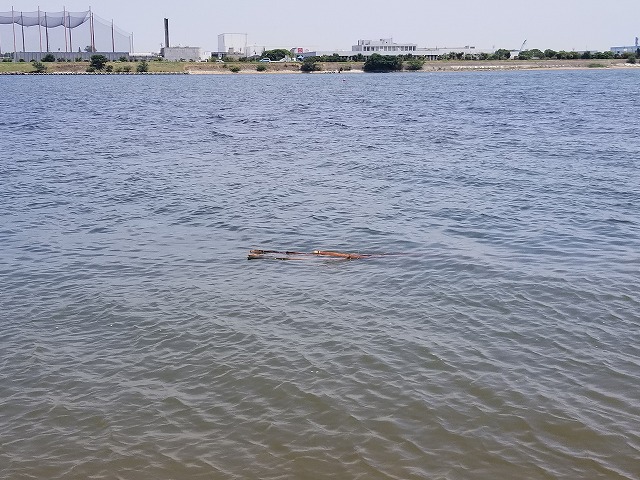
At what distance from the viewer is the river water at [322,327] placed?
7.69m

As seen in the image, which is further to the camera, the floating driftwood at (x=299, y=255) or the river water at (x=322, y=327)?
the floating driftwood at (x=299, y=255)

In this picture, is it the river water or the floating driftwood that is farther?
the floating driftwood

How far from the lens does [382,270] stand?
13914 millimetres

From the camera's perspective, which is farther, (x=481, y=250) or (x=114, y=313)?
(x=481, y=250)

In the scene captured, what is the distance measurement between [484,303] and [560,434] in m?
4.16

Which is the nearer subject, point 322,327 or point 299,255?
point 322,327

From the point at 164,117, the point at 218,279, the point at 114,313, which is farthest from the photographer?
the point at 164,117

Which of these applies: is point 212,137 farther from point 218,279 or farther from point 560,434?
point 560,434

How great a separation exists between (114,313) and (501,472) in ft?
22.7

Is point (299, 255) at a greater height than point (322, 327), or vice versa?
point (299, 255)

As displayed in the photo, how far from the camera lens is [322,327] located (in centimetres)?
1094

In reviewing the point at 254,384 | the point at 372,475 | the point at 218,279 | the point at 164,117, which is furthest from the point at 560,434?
the point at 164,117

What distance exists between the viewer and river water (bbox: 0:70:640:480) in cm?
769

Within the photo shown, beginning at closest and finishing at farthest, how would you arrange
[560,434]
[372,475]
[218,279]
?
[372,475], [560,434], [218,279]
